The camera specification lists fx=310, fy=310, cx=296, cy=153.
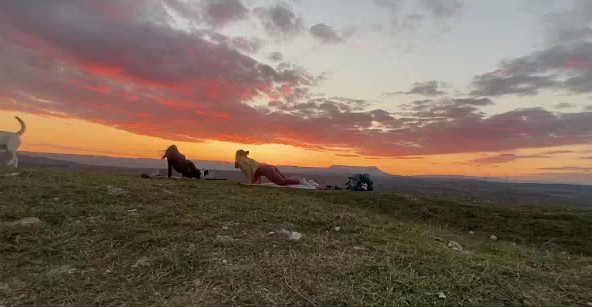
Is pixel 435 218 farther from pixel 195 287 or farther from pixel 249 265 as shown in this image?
pixel 195 287

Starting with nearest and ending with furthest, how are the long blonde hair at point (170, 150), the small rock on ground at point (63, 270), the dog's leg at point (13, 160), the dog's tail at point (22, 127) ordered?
the small rock on ground at point (63, 270) → the dog's leg at point (13, 160) → the dog's tail at point (22, 127) → the long blonde hair at point (170, 150)

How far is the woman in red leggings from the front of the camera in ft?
59.1

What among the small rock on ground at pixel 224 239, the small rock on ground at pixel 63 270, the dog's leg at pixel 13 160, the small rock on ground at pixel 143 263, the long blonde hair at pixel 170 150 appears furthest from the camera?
the long blonde hair at pixel 170 150

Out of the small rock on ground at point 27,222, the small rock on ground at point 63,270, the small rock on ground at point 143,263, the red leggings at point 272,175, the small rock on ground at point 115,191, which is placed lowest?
the small rock on ground at point 63,270

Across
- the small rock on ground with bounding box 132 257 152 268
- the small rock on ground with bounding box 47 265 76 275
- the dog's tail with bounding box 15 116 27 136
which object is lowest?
the small rock on ground with bounding box 47 265 76 275

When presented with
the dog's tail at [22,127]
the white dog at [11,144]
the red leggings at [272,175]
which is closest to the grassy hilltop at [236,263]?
the white dog at [11,144]

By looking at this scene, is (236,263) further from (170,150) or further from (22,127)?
(22,127)

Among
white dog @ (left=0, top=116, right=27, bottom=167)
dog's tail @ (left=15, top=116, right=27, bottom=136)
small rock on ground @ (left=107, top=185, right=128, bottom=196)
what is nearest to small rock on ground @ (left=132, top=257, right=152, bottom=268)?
small rock on ground @ (left=107, top=185, right=128, bottom=196)

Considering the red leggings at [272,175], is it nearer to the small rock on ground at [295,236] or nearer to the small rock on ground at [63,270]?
the small rock on ground at [295,236]

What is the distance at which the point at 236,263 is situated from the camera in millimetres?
4332

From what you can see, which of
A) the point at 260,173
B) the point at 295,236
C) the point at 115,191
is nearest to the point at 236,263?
the point at 295,236

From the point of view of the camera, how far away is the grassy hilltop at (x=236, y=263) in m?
3.46

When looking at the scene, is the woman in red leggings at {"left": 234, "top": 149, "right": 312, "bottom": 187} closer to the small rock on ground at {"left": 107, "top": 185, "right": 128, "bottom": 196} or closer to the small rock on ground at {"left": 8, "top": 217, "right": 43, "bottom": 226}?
the small rock on ground at {"left": 107, "top": 185, "right": 128, "bottom": 196}

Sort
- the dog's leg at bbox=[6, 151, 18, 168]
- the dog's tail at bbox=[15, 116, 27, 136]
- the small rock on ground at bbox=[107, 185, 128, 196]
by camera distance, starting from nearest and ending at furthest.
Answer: the small rock on ground at bbox=[107, 185, 128, 196], the dog's leg at bbox=[6, 151, 18, 168], the dog's tail at bbox=[15, 116, 27, 136]
